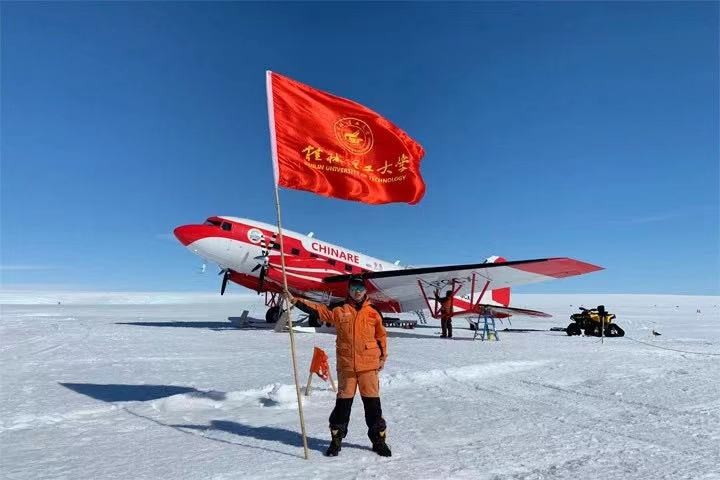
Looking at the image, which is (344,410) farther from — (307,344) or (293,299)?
(307,344)

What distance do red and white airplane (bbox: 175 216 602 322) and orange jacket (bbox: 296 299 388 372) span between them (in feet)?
48.4

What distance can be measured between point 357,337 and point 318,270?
2010 centimetres

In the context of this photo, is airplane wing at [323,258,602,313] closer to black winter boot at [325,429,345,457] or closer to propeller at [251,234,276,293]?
propeller at [251,234,276,293]

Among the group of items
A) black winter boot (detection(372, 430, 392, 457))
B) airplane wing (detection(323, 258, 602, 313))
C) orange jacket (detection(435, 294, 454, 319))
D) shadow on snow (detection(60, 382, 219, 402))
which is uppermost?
airplane wing (detection(323, 258, 602, 313))

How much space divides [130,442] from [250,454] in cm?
162

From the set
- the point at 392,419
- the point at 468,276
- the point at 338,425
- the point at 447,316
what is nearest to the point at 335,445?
the point at 338,425

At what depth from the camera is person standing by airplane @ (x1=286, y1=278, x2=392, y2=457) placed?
5.38 meters

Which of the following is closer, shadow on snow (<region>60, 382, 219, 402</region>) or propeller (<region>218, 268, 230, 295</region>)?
shadow on snow (<region>60, 382, 219, 402</region>)

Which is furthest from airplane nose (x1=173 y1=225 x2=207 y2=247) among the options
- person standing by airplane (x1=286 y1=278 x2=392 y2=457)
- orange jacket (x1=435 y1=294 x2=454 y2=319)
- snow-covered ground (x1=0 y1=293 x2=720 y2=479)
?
person standing by airplane (x1=286 y1=278 x2=392 y2=457)

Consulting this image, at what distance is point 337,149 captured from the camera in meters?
8.77

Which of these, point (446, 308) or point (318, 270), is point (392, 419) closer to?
point (446, 308)

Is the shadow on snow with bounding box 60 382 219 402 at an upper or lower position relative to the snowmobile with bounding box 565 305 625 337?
lower

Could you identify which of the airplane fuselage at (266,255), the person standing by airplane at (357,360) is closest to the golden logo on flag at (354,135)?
the person standing by airplane at (357,360)

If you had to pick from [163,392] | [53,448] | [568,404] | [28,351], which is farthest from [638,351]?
[28,351]
